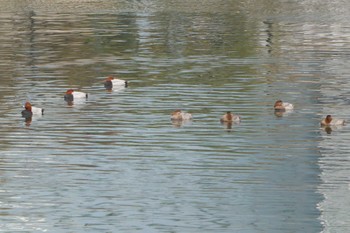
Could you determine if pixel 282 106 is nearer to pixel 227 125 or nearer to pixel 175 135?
pixel 227 125

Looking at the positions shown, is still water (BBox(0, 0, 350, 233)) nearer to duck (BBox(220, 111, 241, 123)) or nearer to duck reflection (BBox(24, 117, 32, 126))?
duck reflection (BBox(24, 117, 32, 126))

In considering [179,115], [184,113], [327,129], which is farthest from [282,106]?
[179,115]

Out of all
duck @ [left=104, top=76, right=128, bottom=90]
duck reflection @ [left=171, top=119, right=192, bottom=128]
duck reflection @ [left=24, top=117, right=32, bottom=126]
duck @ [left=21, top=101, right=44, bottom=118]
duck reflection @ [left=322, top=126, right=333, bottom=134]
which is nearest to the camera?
duck reflection @ [left=322, top=126, right=333, bottom=134]

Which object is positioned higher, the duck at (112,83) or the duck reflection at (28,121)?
the duck at (112,83)

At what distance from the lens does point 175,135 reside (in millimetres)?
34156

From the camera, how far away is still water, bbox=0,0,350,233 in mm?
25422

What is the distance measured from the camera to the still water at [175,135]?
83.4 feet

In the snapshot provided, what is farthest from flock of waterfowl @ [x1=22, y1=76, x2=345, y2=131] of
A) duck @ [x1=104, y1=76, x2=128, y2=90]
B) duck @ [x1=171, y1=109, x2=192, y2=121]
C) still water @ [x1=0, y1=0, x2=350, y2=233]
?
duck @ [x1=104, y1=76, x2=128, y2=90]

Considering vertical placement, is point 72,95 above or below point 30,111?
above

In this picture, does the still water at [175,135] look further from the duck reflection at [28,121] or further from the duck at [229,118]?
the duck at [229,118]

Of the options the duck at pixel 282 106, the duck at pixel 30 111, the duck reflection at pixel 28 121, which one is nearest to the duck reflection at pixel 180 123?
the duck at pixel 282 106

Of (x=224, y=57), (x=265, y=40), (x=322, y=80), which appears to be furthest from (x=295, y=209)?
(x=265, y=40)

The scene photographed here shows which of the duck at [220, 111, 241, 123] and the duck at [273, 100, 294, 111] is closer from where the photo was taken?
the duck at [220, 111, 241, 123]

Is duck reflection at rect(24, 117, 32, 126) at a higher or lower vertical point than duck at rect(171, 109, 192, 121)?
lower
